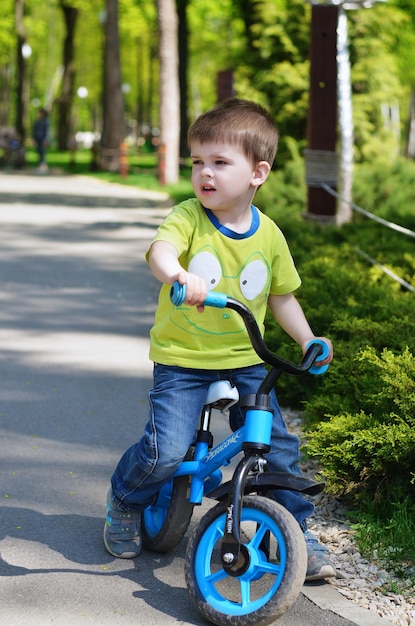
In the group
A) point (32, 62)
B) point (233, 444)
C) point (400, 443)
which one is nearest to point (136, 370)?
point (400, 443)

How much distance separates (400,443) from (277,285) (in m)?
0.91

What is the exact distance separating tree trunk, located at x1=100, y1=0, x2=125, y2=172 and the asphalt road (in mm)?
15944

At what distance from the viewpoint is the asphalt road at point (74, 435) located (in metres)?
3.52

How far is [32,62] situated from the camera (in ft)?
221

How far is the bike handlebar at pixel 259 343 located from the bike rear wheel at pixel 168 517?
0.70 metres

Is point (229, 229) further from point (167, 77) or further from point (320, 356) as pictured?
point (167, 77)

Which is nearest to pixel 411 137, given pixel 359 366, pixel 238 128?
pixel 359 366

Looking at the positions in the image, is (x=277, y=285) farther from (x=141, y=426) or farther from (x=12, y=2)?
(x=12, y=2)

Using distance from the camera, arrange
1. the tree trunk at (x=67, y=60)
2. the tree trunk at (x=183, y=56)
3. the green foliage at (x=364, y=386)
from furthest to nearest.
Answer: the tree trunk at (x=67, y=60), the tree trunk at (x=183, y=56), the green foliage at (x=364, y=386)

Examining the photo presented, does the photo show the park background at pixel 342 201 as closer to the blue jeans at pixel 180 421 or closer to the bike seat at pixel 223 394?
the blue jeans at pixel 180 421

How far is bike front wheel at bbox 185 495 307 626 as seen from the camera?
322 centimetres

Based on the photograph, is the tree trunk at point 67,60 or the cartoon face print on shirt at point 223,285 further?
the tree trunk at point 67,60

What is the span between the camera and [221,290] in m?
3.52

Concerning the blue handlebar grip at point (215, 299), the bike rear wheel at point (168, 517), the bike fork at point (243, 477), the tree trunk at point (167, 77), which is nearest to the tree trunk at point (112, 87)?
the tree trunk at point (167, 77)
